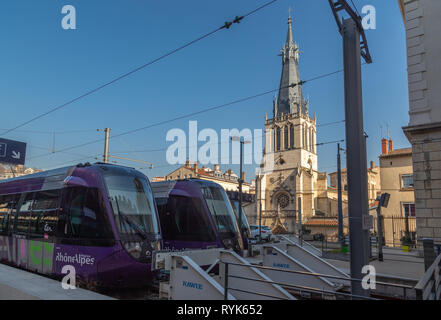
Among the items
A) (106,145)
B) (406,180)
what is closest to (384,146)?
(406,180)

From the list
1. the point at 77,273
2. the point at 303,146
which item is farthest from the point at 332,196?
the point at 77,273

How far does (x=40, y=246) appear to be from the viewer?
9141mm

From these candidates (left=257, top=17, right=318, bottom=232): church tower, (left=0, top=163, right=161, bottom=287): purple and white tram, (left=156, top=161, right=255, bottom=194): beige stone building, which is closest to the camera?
(left=0, top=163, right=161, bottom=287): purple and white tram

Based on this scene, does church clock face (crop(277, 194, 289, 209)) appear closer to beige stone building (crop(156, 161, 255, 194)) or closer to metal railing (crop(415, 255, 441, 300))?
beige stone building (crop(156, 161, 255, 194))

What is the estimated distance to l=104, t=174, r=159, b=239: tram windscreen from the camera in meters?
8.19

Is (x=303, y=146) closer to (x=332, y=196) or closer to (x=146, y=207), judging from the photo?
(x=332, y=196)

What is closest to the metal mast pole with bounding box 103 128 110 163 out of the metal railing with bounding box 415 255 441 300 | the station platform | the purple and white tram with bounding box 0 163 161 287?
the purple and white tram with bounding box 0 163 161 287

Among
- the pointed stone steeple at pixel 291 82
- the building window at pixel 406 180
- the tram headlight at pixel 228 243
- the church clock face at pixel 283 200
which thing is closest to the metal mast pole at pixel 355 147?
the tram headlight at pixel 228 243

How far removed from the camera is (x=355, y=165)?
6.08 meters

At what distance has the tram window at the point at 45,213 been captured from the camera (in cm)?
894

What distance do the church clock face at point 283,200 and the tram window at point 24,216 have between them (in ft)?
197

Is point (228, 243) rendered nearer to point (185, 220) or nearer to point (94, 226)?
point (185, 220)

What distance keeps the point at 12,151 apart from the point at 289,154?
181ft

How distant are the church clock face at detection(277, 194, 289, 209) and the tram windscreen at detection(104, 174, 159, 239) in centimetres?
6047
